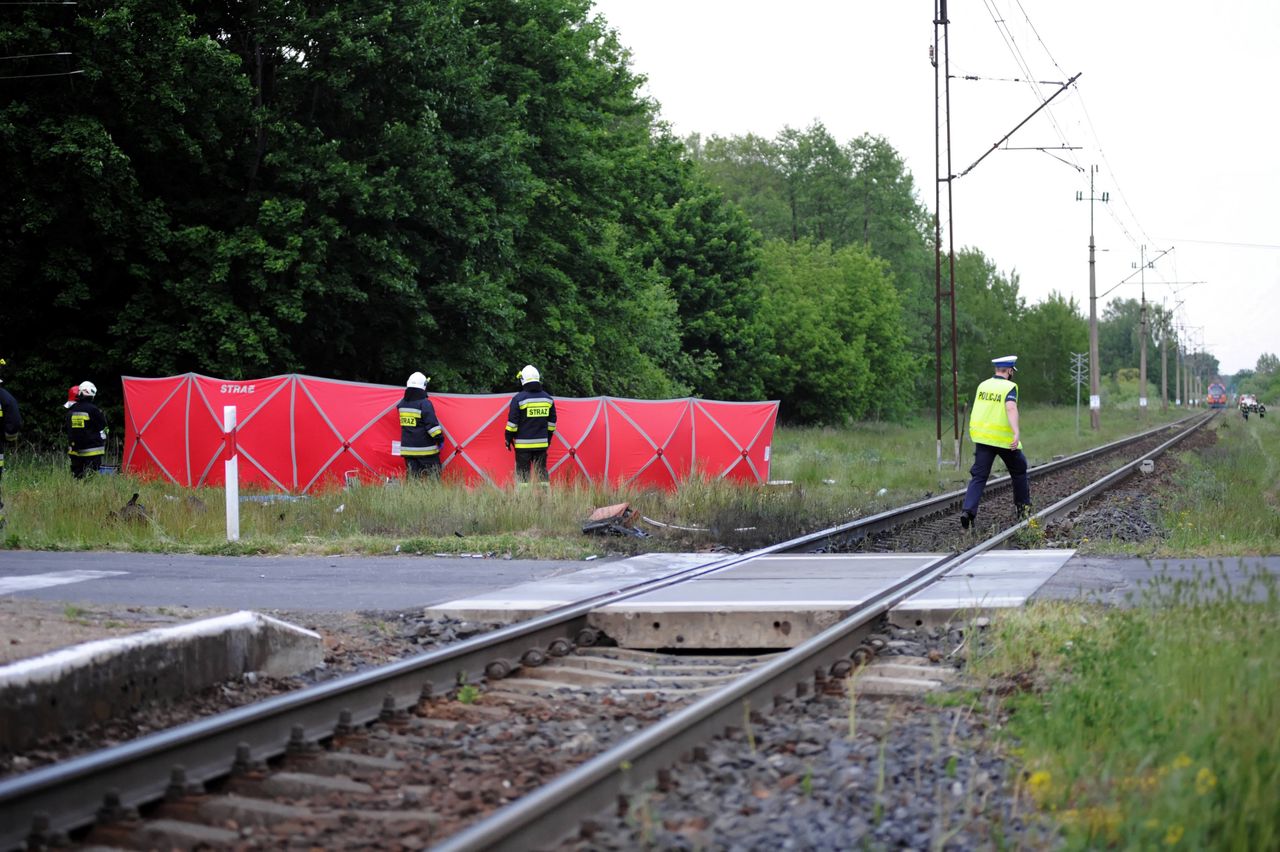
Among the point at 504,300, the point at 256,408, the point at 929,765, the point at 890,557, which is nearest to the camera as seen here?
the point at 929,765

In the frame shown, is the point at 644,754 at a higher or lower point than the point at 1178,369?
lower

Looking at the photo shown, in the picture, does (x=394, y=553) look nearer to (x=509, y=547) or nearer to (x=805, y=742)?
(x=509, y=547)

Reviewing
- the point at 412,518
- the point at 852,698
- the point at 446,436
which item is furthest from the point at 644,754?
the point at 446,436

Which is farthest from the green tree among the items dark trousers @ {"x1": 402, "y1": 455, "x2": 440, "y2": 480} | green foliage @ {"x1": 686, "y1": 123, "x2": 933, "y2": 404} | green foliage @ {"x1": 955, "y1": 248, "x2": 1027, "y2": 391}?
dark trousers @ {"x1": 402, "y1": 455, "x2": 440, "y2": 480}

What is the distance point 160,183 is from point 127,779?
25.1 metres

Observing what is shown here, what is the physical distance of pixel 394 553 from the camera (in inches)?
531

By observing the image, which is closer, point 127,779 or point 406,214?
point 127,779

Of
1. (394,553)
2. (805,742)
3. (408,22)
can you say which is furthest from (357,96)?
(805,742)

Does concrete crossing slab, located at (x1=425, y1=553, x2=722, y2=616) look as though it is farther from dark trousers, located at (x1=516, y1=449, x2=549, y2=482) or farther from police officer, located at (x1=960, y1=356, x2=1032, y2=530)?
dark trousers, located at (x1=516, y1=449, x2=549, y2=482)

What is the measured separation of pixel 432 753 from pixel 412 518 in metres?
10.1

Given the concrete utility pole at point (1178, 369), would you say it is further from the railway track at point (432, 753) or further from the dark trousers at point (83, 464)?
the railway track at point (432, 753)

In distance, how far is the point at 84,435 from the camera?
19.7 m

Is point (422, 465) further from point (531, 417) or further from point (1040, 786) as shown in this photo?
point (1040, 786)

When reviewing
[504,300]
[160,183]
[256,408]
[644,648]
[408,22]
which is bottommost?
[644,648]
